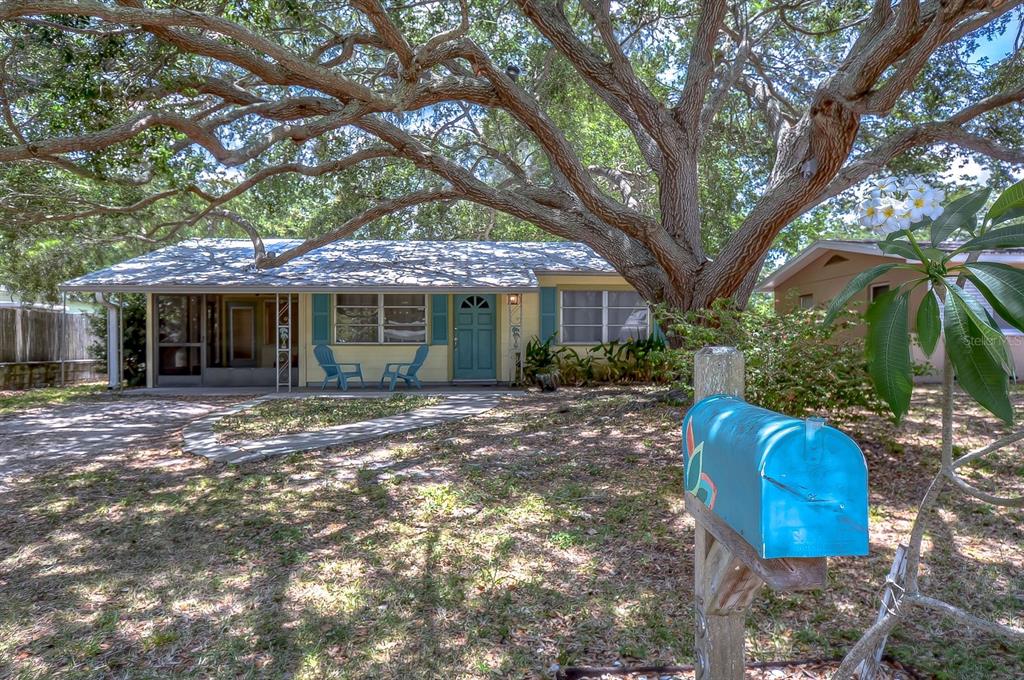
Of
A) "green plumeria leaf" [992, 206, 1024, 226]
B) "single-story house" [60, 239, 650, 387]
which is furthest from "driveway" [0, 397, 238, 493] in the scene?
"green plumeria leaf" [992, 206, 1024, 226]

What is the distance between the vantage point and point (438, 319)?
46.3 ft

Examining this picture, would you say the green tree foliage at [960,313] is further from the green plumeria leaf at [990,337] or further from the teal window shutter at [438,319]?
the teal window shutter at [438,319]

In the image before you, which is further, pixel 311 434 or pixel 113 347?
pixel 113 347

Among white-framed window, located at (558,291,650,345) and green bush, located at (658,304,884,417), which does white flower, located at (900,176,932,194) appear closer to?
green bush, located at (658,304,884,417)

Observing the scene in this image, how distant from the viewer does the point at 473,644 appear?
321cm

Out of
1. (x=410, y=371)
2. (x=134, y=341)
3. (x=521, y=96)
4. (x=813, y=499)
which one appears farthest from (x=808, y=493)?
(x=134, y=341)

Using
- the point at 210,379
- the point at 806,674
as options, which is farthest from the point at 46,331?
the point at 806,674

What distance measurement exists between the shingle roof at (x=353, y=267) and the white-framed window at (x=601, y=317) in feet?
2.70

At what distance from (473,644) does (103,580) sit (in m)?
2.53

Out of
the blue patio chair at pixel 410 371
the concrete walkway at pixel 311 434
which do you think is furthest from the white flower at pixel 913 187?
the blue patio chair at pixel 410 371

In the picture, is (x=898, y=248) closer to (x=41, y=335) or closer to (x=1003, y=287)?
(x=1003, y=287)

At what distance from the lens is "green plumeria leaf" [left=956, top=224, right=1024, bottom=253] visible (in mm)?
1790

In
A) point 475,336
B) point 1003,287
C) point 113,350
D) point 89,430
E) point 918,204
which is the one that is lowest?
point 89,430

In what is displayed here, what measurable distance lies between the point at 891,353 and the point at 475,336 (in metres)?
12.7
